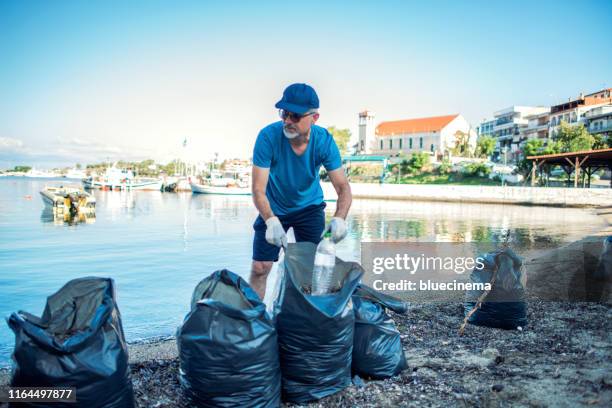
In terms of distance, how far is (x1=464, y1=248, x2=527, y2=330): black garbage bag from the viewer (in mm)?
3898

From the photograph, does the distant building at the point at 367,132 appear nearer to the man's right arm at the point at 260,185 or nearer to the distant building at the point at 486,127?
the distant building at the point at 486,127

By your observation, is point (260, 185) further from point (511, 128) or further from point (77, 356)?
point (511, 128)

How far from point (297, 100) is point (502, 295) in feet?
7.98

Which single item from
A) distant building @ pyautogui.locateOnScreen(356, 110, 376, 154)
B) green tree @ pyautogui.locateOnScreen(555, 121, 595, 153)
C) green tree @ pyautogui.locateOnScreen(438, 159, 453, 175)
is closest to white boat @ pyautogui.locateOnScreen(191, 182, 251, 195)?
green tree @ pyautogui.locateOnScreen(438, 159, 453, 175)

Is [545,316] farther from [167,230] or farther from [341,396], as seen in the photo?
[167,230]

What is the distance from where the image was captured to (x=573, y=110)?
64.0m

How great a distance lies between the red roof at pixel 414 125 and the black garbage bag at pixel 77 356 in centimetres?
8849

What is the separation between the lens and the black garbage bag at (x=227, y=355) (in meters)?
2.24

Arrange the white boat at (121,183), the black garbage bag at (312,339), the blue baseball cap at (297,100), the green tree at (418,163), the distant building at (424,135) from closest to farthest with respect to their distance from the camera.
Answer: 1. the black garbage bag at (312,339)
2. the blue baseball cap at (297,100)
3. the green tree at (418,163)
4. the white boat at (121,183)
5. the distant building at (424,135)

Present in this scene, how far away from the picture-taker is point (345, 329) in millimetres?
2578

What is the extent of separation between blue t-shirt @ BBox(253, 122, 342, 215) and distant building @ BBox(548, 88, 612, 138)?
68.4 metres

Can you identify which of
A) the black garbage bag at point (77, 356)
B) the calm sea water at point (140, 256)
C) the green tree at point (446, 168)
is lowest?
the calm sea water at point (140, 256)

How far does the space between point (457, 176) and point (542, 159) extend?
24808 mm

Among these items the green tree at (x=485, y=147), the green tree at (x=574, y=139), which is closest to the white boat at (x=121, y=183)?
the green tree at (x=485, y=147)
